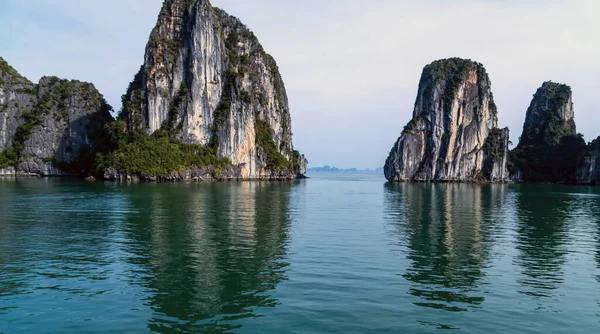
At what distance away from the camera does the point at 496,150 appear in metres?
159

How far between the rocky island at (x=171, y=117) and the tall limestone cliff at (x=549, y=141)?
79896 millimetres

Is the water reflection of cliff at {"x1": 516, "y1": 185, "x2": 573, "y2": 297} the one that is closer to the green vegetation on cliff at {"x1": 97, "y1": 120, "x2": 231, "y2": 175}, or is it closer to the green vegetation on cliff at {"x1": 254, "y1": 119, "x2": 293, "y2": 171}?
the green vegetation on cliff at {"x1": 97, "y1": 120, "x2": 231, "y2": 175}

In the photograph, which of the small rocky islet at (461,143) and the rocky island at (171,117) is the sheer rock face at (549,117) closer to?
the small rocky islet at (461,143)

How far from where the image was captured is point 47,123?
150750 mm

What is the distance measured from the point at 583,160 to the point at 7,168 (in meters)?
169

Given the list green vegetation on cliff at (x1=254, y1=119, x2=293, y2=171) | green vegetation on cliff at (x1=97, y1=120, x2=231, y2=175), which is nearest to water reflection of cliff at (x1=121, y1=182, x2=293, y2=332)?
green vegetation on cliff at (x1=97, y1=120, x2=231, y2=175)

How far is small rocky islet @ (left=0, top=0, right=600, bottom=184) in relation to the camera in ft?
411

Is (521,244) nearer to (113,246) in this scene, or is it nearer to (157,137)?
(113,246)

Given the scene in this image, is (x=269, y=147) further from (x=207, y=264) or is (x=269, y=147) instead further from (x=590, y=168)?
(x=207, y=264)

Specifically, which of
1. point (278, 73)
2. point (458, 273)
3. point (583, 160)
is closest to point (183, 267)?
point (458, 273)

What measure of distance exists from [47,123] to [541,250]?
155288 millimetres

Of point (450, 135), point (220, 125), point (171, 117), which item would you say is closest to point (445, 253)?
point (220, 125)

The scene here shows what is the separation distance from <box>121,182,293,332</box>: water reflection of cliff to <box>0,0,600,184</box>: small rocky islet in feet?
267

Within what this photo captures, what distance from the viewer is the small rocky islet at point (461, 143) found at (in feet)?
502
